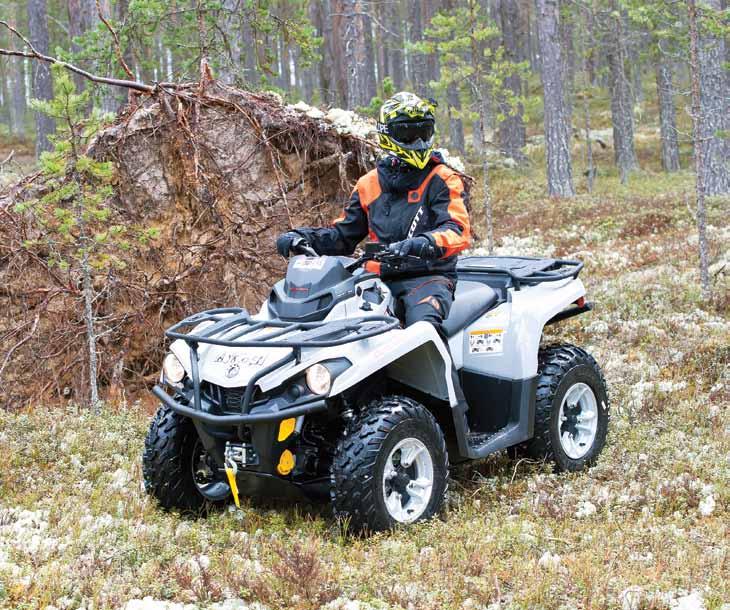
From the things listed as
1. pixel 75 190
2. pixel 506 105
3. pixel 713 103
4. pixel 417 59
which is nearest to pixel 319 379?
pixel 75 190

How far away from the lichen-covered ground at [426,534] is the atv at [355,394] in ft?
0.87

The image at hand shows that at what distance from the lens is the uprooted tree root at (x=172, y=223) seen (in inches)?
347

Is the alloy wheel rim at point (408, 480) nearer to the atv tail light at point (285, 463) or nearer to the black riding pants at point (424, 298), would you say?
the atv tail light at point (285, 463)

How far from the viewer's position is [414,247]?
5219 millimetres

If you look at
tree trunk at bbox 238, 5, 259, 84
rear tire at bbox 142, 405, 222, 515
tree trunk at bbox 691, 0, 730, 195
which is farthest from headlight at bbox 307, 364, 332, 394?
tree trunk at bbox 691, 0, 730, 195

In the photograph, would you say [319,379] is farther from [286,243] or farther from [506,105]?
[506,105]

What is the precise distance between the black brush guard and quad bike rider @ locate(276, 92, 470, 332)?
2.13 feet

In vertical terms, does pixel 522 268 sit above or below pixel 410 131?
below

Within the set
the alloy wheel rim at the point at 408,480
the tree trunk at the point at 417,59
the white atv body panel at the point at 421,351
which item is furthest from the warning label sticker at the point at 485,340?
the tree trunk at the point at 417,59

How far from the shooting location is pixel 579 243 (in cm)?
1577

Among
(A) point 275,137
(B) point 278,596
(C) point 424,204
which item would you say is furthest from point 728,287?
(B) point 278,596

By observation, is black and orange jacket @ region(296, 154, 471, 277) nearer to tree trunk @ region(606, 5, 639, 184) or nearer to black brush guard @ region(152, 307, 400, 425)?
black brush guard @ region(152, 307, 400, 425)

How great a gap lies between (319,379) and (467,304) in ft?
5.70

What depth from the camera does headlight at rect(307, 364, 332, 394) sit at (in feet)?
15.0
